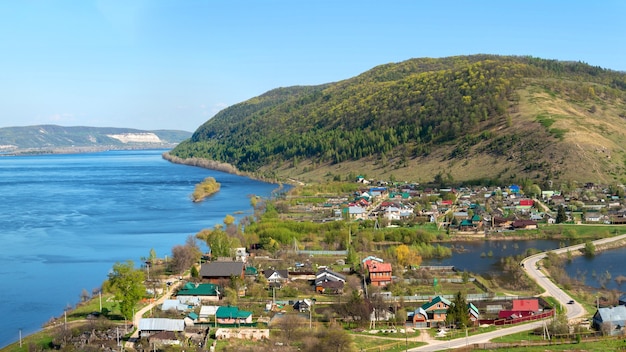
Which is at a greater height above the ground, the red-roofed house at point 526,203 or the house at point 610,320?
the red-roofed house at point 526,203

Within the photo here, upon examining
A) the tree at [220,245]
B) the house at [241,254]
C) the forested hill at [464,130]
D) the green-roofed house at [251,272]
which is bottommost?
the green-roofed house at [251,272]

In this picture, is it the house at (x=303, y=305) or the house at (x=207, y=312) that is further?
the house at (x=303, y=305)

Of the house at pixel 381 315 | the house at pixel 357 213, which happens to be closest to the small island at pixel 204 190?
the house at pixel 357 213

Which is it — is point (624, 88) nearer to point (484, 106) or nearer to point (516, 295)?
point (484, 106)

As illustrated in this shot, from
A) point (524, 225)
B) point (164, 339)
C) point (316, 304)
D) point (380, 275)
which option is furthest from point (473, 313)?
point (524, 225)

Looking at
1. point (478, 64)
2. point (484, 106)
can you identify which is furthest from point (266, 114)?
point (484, 106)

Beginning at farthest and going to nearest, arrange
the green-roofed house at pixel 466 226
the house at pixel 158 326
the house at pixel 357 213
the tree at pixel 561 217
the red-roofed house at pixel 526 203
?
the red-roofed house at pixel 526 203 < the house at pixel 357 213 < the tree at pixel 561 217 < the green-roofed house at pixel 466 226 < the house at pixel 158 326

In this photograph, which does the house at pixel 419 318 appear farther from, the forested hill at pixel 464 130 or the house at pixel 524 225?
the forested hill at pixel 464 130

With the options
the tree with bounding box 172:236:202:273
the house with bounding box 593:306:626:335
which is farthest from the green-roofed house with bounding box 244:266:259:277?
the house with bounding box 593:306:626:335
